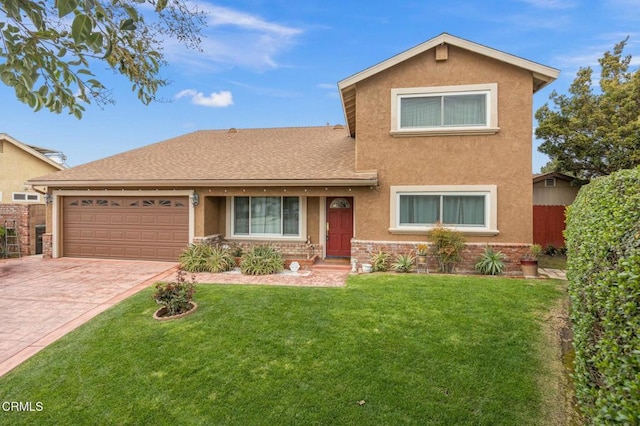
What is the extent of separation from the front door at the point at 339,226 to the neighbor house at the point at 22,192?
12.7 meters

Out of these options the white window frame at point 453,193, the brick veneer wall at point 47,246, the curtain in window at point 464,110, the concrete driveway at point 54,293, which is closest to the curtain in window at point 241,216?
the concrete driveway at point 54,293

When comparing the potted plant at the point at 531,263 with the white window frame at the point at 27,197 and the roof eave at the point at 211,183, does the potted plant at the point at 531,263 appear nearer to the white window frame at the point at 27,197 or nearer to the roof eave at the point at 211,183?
the roof eave at the point at 211,183

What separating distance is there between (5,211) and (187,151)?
8.15 metres

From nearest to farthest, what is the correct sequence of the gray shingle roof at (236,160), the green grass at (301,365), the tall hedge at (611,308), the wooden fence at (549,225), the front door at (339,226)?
the tall hedge at (611,308) → the green grass at (301,365) → the gray shingle roof at (236,160) → the front door at (339,226) → the wooden fence at (549,225)

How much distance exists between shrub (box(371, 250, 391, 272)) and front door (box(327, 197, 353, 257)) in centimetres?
204

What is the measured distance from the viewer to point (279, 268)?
10.5 meters

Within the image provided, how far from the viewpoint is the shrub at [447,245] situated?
32.3 feet

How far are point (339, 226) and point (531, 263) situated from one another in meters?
6.39

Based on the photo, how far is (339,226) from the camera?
12.4 m

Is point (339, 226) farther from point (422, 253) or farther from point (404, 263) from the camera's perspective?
point (422, 253)

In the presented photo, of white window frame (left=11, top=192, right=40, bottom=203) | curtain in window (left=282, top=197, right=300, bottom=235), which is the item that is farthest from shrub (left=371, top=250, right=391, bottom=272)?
white window frame (left=11, top=192, right=40, bottom=203)

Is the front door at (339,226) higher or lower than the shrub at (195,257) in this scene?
higher

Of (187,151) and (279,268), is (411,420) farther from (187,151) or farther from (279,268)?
(187,151)

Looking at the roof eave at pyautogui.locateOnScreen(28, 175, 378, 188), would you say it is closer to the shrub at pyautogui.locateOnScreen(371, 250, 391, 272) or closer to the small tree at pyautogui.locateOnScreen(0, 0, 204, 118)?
the shrub at pyautogui.locateOnScreen(371, 250, 391, 272)
